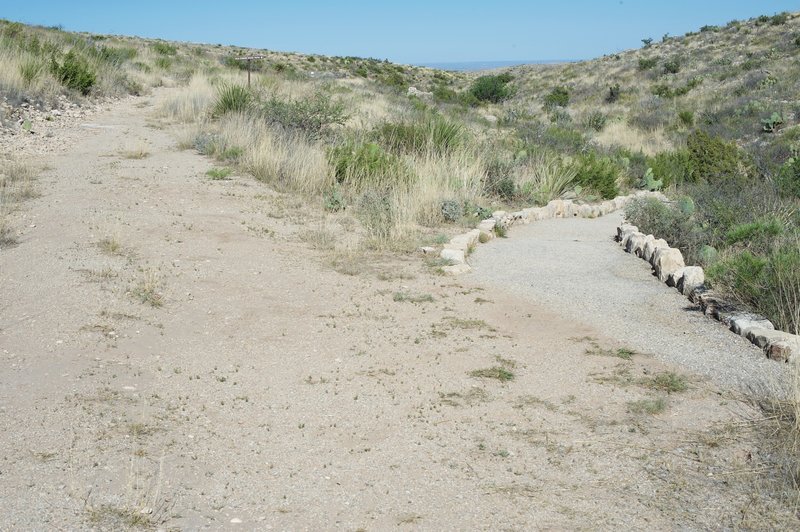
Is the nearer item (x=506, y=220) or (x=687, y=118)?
(x=506, y=220)

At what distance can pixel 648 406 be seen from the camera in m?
4.72

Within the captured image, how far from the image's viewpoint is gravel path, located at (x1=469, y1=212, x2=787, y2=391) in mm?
5512

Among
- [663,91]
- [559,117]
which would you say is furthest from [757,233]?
[663,91]

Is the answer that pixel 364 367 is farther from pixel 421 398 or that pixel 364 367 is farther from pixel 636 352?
pixel 636 352

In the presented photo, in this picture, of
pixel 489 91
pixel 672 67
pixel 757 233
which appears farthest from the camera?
pixel 489 91

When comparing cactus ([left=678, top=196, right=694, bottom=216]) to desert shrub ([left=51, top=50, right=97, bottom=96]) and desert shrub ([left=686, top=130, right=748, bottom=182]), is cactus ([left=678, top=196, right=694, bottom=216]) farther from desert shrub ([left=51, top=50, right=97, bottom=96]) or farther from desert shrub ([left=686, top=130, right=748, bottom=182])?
desert shrub ([left=51, top=50, right=97, bottom=96])

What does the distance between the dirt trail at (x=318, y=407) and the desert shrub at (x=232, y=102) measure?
7.63 m

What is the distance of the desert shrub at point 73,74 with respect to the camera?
54.2 feet

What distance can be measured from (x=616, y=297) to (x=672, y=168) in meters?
8.38

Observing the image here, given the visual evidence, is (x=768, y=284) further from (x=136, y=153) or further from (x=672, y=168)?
(x=136, y=153)

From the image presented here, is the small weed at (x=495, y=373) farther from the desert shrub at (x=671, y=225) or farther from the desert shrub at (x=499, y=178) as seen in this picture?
the desert shrub at (x=499, y=178)

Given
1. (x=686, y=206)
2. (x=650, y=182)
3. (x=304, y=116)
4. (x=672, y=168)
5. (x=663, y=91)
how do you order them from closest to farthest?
(x=686, y=206), (x=304, y=116), (x=650, y=182), (x=672, y=168), (x=663, y=91)

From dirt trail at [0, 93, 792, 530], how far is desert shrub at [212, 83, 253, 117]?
25.0 ft

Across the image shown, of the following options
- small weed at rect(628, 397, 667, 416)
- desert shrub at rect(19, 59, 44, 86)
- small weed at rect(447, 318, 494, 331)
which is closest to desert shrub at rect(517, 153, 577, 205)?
small weed at rect(447, 318, 494, 331)
